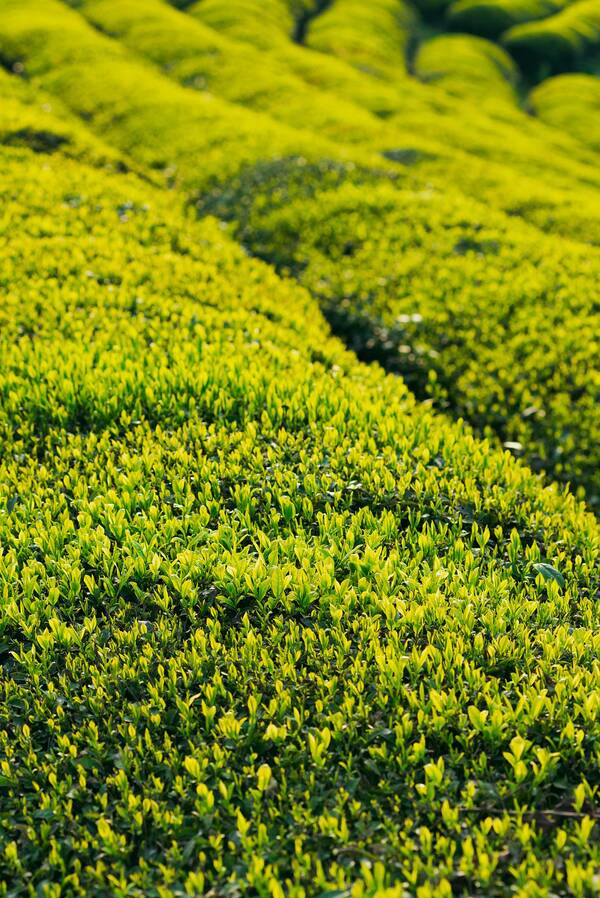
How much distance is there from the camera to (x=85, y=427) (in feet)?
23.1

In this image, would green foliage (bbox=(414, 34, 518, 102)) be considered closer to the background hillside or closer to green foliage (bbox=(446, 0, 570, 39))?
green foliage (bbox=(446, 0, 570, 39))

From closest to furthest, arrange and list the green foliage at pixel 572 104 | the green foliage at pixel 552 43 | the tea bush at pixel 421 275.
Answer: the tea bush at pixel 421 275 < the green foliage at pixel 572 104 < the green foliage at pixel 552 43

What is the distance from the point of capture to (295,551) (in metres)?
5.03

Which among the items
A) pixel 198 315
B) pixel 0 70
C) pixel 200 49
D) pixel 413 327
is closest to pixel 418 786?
pixel 198 315

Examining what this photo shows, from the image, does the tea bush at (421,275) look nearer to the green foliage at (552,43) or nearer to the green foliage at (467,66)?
the green foliage at (467,66)

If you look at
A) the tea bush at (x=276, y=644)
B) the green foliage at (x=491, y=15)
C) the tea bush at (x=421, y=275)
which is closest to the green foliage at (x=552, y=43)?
the green foliage at (x=491, y=15)

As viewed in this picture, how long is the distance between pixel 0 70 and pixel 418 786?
3325 centimetres

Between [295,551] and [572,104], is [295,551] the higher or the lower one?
the lower one

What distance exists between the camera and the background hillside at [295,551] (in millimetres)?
3486

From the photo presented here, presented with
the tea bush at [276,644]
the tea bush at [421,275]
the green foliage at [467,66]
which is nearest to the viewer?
the tea bush at [276,644]

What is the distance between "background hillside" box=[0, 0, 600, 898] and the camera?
3.49 meters

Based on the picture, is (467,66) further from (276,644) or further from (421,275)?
(276,644)

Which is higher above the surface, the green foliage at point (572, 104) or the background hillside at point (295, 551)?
the green foliage at point (572, 104)

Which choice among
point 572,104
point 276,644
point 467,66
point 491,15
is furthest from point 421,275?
point 491,15
